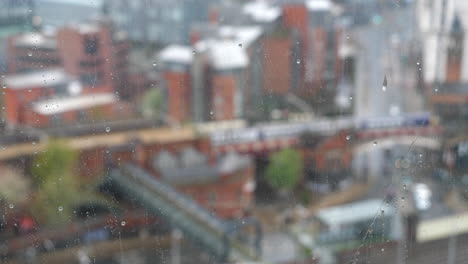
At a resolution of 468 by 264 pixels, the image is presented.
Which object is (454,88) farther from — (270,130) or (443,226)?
(270,130)

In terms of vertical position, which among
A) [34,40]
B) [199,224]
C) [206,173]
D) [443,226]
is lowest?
[443,226]

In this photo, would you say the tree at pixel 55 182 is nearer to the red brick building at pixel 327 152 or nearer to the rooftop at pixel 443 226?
the red brick building at pixel 327 152

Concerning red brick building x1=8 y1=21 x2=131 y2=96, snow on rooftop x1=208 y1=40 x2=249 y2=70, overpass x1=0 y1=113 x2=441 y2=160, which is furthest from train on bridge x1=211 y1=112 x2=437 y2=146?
red brick building x1=8 y1=21 x2=131 y2=96

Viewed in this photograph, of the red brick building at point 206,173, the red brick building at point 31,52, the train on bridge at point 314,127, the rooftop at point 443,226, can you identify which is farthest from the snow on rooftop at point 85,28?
the rooftop at point 443,226

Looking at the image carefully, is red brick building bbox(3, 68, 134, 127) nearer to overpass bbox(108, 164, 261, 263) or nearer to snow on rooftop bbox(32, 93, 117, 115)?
snow on rooftop bbox(32, 93, 117, 115)

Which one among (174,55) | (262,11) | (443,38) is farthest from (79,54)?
(443,38)
